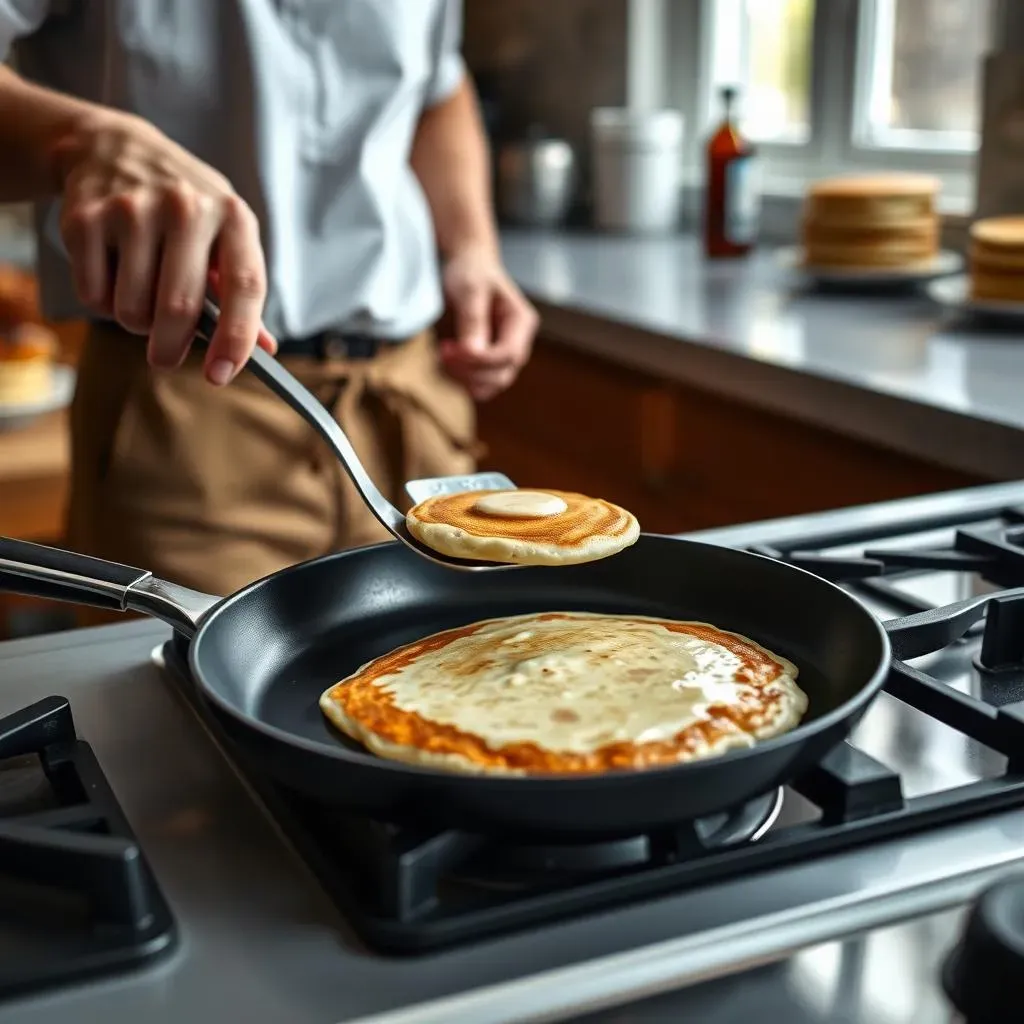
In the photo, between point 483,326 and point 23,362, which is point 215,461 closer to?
point 483,326

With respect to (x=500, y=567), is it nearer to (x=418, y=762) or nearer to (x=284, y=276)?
(x=418, y=762)

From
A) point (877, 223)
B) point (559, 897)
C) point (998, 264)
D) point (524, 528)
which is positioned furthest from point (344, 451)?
point (877, 223)

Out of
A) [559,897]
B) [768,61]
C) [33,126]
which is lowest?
[559,897]

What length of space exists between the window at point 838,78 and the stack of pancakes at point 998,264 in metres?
0.55

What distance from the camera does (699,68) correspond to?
287 centimetres

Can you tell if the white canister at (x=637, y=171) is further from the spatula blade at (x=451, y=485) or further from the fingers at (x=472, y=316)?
the spatula blade at (x=451, y=485)

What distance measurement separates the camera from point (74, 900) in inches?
18.4

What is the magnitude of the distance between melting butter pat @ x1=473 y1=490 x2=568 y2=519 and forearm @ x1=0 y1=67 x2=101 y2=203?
40cm

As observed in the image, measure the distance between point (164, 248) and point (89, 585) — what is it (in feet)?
0.77

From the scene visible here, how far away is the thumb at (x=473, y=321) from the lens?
1301mm

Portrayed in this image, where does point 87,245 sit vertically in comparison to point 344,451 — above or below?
above

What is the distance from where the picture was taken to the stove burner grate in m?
0.43

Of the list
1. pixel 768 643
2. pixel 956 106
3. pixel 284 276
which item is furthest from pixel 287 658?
pixel 956 106

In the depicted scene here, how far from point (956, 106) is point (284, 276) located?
1.58m
